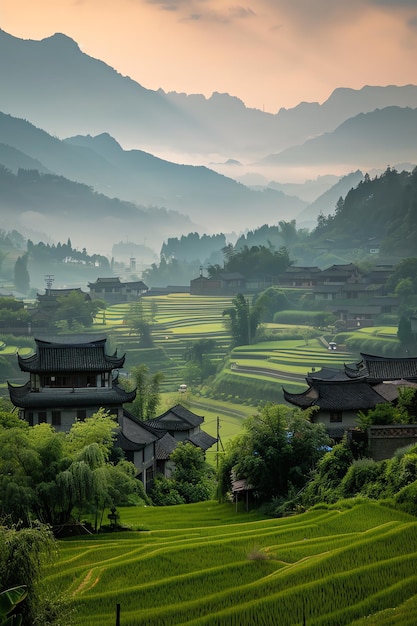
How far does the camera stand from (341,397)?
32.4m

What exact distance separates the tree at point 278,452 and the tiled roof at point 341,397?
226 inches

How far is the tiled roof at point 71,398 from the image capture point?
34.3 meters

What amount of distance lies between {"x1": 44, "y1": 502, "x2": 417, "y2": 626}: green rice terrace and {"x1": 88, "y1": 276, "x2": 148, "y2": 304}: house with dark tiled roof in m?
104

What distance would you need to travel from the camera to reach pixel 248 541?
59.8 ft

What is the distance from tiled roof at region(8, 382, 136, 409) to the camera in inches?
1352

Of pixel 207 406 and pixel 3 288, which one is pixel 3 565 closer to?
pixel 207 406

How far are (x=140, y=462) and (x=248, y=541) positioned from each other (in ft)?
55.4

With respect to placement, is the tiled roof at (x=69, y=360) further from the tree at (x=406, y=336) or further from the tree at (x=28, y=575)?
the tree at (x=406, y=336)

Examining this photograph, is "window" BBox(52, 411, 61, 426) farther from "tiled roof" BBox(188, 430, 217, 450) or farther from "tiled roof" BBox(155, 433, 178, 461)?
"tiled roof" BBox(188, 430, 217, 450)

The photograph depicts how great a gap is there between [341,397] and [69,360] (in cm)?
1041

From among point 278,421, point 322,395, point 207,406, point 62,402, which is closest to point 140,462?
point 62,402

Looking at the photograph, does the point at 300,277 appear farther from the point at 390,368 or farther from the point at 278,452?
the point at 278,452

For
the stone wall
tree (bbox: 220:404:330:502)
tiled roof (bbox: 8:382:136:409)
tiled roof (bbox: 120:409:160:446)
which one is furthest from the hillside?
the stone wall

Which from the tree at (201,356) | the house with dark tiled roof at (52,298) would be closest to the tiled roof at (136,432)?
the tree at (201,356)
